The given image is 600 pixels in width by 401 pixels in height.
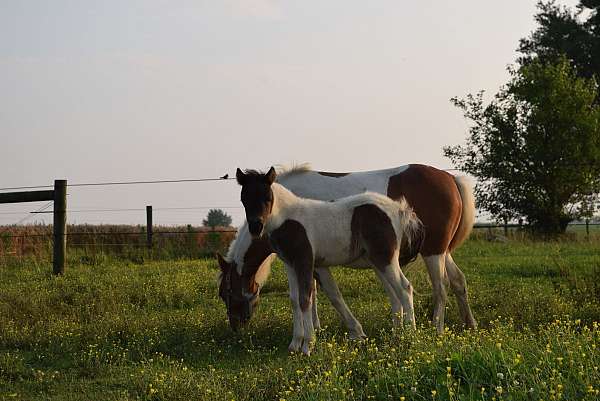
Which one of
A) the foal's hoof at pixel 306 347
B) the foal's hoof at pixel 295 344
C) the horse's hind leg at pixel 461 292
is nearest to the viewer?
the foal's hoof at pixel 306 347

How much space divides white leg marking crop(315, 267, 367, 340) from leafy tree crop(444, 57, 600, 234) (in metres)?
22.8

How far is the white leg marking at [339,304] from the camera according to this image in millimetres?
7684

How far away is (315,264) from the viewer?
7.58m

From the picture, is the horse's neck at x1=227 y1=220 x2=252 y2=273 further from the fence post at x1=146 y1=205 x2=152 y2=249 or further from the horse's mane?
the fence post at x1=146 y1=205 x2=152 y2=249

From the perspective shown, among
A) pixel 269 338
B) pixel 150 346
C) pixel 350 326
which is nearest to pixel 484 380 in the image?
pixel 350 326

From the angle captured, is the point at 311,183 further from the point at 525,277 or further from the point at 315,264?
the point at 525,277

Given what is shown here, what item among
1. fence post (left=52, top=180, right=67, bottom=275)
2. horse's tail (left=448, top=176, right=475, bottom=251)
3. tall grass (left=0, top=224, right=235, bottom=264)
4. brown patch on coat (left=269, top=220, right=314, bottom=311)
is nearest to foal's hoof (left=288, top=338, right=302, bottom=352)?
brown patch on coat (left=269, top=220, right=314, bottom=311)

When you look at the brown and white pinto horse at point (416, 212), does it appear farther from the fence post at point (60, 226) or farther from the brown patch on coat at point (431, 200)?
the fence post at point (60, 226)

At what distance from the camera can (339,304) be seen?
7.80 metres

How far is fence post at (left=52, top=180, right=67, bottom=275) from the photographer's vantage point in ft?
43.9

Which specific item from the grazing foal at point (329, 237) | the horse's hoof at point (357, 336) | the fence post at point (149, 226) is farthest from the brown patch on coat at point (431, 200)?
the fence post at point (149, 226)

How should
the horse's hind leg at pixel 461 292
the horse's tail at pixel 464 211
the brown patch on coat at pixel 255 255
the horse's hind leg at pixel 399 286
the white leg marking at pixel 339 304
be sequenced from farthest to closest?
the horse's tail at pixel 464 211
the horse's hind leg at pixel 461 292
the brown patch on coat at pixel 255 255
the white leg marking at pixel 339 304
the horse's hind leg at pixel 399 286

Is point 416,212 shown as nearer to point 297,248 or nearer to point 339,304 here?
point 339,304

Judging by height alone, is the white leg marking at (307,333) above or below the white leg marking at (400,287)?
below
